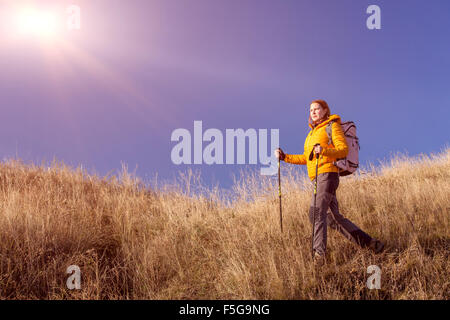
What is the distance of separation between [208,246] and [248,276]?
190 cm

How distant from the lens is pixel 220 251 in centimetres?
588

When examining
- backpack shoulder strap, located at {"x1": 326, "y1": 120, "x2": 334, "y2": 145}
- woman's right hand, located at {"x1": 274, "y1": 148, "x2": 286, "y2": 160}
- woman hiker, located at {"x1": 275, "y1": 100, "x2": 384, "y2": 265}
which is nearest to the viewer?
woman hiker, located at {"x1": 275, "y1": 100, "x2": 384, "y2": 265}

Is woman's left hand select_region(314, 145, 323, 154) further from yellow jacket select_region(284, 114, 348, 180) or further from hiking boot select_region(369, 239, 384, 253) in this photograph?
hiking boot select_region(369, 239, 384, 253)

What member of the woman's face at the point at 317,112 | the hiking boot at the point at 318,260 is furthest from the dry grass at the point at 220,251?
the woman's face at the point at 317,112

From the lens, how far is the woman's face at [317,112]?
4871 millimetres

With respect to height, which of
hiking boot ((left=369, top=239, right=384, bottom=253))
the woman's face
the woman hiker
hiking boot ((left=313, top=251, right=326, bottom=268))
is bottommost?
hiking boot ((left=313, top=251, right=326, bottom=268))

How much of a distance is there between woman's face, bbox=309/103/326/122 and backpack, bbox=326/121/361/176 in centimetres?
23

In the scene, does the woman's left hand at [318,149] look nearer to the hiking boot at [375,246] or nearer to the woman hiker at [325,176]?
the woman hiker at [325,176]

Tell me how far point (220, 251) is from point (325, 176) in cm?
248

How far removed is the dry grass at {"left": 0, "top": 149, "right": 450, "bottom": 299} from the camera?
4.41 meters

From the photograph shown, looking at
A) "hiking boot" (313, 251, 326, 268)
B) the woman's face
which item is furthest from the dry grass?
the woman's face

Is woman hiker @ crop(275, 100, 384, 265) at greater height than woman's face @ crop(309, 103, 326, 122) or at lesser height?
lesser

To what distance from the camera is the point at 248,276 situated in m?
4.41
